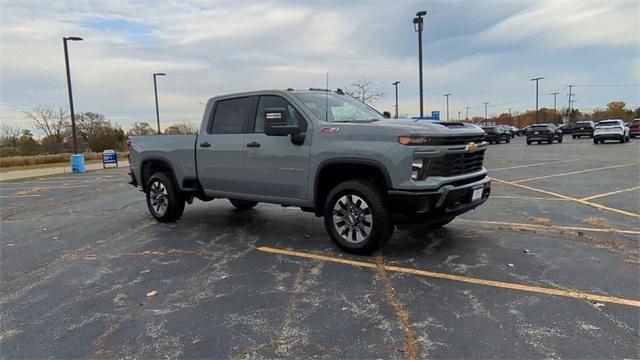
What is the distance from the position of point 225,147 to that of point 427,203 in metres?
3.12

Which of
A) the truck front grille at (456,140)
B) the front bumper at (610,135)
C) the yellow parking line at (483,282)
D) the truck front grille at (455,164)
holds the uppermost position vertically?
the truck front grille at (456,140)

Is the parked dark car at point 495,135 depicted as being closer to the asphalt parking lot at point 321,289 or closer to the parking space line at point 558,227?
the asphalt parking lot at point 321,289

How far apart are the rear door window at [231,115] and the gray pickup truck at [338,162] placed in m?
0.02

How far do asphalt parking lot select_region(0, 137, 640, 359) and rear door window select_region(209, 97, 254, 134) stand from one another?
5.10ft

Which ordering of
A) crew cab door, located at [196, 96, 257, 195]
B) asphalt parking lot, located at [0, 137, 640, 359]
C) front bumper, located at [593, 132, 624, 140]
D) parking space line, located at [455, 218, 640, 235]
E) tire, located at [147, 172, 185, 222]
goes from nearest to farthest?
asphalt parking lot, located at [0, 137, 640, 359] → parking space line, located at [455, 218, 640, 235] → crew cab door, located at [196, 96, 257, 195] → tire, located at [147, 172, 185, 222] → front bumper, located at [593, 132, 624, 140]

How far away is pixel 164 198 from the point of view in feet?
24.5

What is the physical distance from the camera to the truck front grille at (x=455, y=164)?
4762 mm

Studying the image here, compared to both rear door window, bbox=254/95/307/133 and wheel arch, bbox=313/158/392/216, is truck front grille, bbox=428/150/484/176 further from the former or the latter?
rear door window, bbox=254/95/307/133

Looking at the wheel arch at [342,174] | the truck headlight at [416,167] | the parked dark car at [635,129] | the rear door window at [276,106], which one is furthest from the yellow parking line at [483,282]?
the parked dark car at [635,129]

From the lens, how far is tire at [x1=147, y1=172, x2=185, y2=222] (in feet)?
24.0

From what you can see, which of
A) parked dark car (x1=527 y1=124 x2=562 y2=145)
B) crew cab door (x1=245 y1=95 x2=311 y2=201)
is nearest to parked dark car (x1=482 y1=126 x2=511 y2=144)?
parked dark car (x1=527 y1=124 x2=562 y2=145)

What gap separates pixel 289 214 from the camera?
7973 millimetres

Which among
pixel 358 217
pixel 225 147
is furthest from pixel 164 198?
pixel 358 217

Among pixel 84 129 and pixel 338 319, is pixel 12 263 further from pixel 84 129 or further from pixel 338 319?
pixel 84 129
